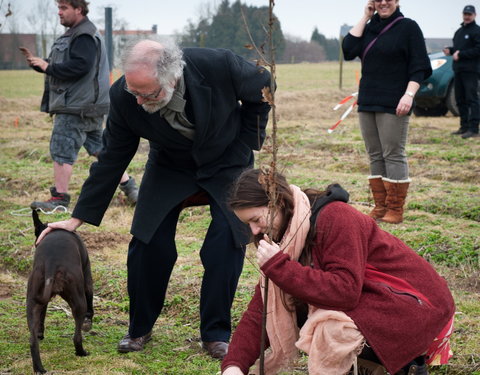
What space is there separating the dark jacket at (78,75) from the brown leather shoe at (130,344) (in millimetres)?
4172

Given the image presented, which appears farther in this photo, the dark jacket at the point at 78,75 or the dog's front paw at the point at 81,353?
the dark jacket at the point at 78,75

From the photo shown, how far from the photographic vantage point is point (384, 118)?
6.77 meters

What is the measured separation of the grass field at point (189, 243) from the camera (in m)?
4.25

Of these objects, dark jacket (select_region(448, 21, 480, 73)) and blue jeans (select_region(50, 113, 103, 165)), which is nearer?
blue jeans (select_region(50, 113, 103, 165))

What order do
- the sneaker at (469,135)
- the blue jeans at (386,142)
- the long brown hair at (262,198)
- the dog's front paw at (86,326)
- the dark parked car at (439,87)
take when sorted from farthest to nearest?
the dark parked car at (439,87), the sneaker at (469,135), the blue jeans at (386,142), the dog's front paw at (86,326), the long brown hair at (262,198)

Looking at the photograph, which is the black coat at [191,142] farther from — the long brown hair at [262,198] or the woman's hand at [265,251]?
the woman's hand at [265,251]

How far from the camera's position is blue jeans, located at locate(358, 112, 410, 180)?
6.75 metres

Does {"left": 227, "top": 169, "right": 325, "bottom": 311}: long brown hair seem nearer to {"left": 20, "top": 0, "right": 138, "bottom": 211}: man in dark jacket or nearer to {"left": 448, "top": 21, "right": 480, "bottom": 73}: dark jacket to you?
{"left": 20, "top": 0, "right": 138, "bottom": 211}: man in dark jacket

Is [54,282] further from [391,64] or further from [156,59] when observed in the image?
[391,64]

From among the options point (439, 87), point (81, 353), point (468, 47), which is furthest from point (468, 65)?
point (81, 353)

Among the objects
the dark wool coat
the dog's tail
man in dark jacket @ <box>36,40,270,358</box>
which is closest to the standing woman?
man in dark jacket @ <box>36,40,270,358</box>

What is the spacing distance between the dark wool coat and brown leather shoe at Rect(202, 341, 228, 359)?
0.96 meters

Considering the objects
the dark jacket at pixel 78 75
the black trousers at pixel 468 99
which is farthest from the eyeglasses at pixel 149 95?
the black trousers at pixel 468 99

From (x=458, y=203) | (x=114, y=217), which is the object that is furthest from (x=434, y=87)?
(x=114, y=217)
